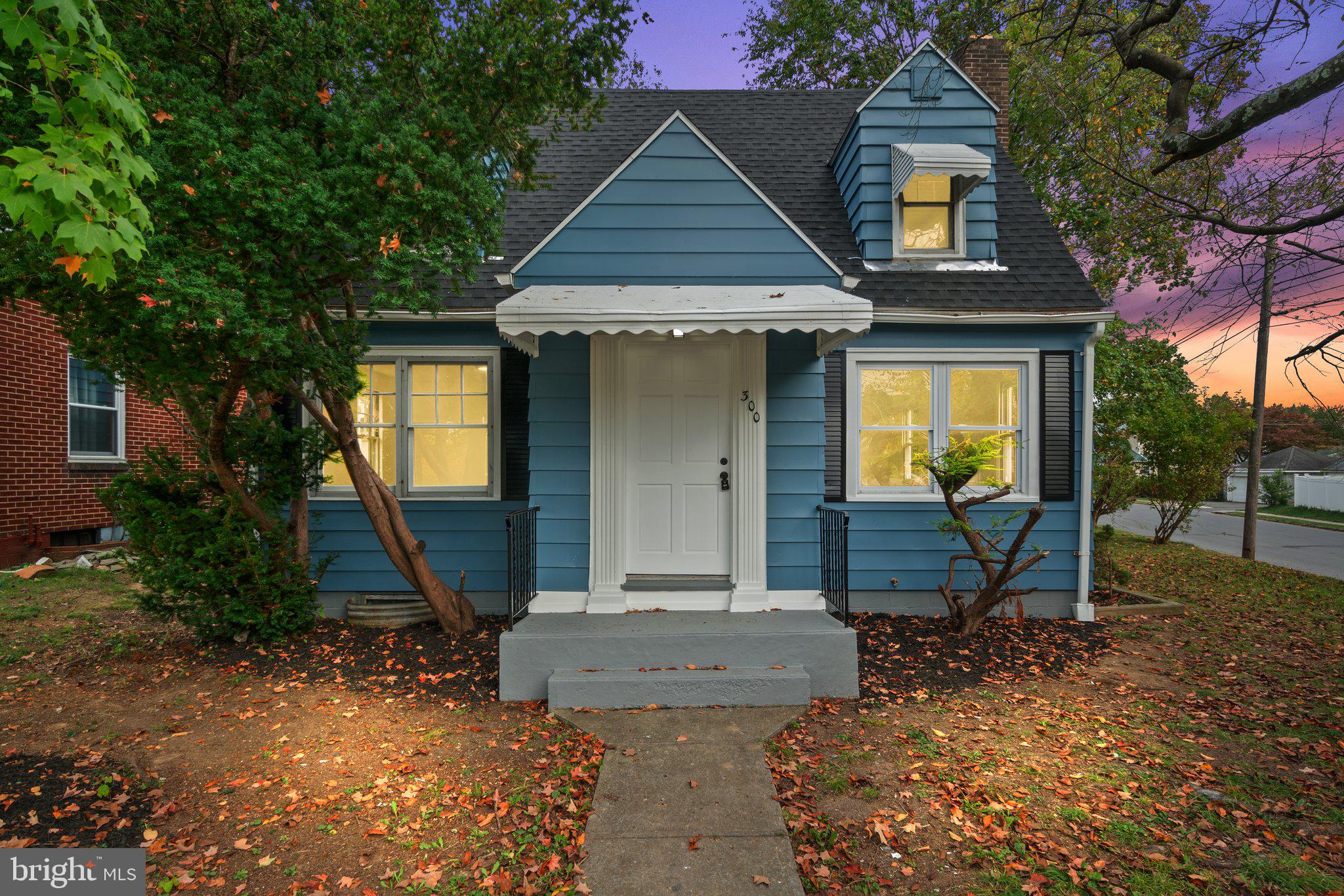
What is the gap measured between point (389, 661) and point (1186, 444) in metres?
13.4

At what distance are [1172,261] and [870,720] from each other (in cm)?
A: 1323

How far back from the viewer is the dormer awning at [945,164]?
6625 mm

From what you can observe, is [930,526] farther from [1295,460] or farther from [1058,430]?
[1295,460]

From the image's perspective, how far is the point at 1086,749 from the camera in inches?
148

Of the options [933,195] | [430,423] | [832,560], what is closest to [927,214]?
[933,195]

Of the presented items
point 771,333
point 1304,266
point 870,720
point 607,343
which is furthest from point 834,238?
point 870,720

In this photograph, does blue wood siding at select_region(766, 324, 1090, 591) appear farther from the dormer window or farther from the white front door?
the white front door

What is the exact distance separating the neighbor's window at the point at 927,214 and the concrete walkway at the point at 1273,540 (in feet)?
29.3

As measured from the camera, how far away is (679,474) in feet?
17.3

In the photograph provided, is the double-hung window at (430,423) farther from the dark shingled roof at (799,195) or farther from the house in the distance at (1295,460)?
the house in the distance at (1295,460)

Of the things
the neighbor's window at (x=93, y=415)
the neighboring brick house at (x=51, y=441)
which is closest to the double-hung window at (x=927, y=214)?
the neighboring brick house at (x=51, y=441)

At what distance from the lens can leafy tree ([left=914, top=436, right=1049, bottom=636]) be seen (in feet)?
17.0

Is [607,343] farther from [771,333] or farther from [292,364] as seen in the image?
[292,364]

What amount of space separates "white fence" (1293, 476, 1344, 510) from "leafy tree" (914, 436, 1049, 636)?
28629 millimetres
